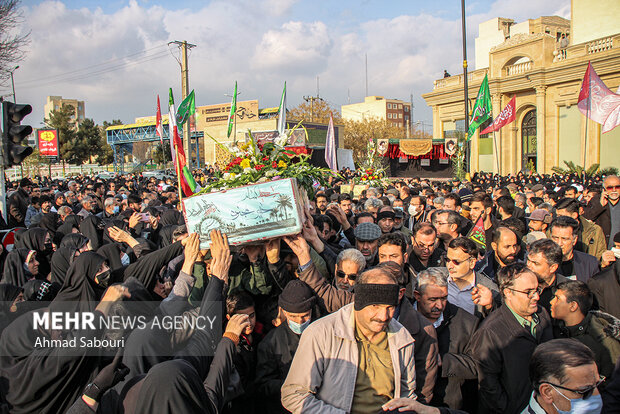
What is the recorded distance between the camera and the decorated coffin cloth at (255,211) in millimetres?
3900

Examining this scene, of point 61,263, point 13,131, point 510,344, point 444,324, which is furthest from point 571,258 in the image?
point 13,131

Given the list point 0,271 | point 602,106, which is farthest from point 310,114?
point 0,271

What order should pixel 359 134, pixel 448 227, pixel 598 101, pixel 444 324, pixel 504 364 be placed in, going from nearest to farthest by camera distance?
1. pixel 504 364
2. pixel 444 324
3. pixel 448 227
4. pixel 598 101
5. pixel 359 134

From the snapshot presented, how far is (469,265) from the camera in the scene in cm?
432

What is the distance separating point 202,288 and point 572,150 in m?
31.9

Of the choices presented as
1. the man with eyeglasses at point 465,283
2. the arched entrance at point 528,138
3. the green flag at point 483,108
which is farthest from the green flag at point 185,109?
the arched entrance at point 528,138

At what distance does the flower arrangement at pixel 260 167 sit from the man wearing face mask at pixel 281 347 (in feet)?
3.87

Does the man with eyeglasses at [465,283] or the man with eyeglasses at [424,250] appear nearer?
the man with eyeglasses at [465,283]

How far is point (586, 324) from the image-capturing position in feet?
12.1

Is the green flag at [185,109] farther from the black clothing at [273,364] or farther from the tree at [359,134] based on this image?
the tree at [359,134]

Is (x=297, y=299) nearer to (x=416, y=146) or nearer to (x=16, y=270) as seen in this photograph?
(x=16, y=270)

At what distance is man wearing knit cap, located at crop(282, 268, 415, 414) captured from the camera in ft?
9.04

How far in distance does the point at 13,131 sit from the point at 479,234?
7.92 metres

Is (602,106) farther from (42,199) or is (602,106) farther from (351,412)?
(42,199)
